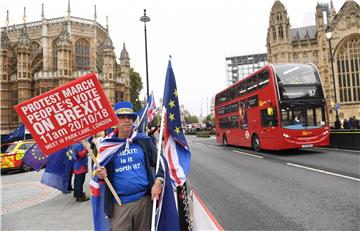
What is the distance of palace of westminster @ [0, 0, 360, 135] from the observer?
46812mm

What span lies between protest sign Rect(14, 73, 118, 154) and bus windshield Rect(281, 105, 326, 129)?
10978mm

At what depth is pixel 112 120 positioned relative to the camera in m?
3.01

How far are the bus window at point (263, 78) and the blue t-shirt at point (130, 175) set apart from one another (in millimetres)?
11317

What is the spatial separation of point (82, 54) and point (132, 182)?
171 ft

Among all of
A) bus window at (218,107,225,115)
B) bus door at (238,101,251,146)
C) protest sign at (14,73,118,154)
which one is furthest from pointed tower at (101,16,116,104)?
protest sign at (14,73,118,154)

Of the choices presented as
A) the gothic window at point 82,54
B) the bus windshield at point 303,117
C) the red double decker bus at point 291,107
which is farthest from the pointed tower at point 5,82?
the bus windshield at point 303,117

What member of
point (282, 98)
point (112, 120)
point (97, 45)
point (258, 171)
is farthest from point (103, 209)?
point (97, 45)

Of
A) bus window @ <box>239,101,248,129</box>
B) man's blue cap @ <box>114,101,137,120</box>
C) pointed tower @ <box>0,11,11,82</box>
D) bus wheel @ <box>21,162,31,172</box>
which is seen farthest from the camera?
pointed tower @ <box>0,11,11,82</box>

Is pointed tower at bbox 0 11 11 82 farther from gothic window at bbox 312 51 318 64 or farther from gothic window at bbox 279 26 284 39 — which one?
gothic window at bbox 312 51 318 64

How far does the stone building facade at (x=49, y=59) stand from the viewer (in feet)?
153

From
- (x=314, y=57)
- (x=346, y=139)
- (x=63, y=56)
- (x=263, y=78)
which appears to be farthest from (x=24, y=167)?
(x=314, y=57)

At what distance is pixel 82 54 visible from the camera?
50875 millimetres

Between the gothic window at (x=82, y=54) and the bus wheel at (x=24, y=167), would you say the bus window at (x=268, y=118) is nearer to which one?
the bus wheel at (x=24, y=167)

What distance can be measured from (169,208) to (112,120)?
116 cm
